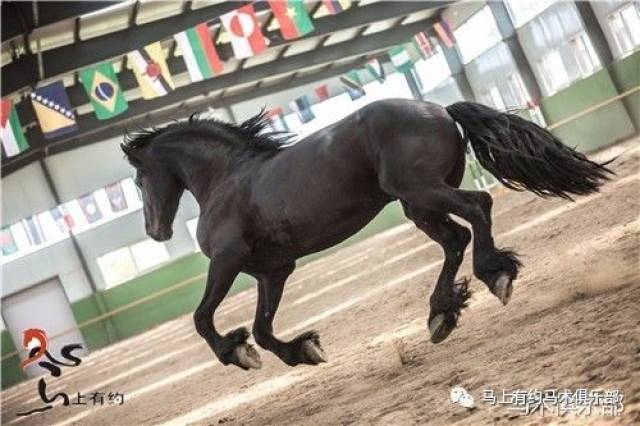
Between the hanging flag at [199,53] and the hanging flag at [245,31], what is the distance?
42cm

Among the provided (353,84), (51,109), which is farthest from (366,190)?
(353,84)

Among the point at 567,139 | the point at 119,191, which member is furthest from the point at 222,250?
the point at 119,191

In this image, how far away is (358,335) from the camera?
18.2 feet

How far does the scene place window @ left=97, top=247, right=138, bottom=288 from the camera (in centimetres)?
2027

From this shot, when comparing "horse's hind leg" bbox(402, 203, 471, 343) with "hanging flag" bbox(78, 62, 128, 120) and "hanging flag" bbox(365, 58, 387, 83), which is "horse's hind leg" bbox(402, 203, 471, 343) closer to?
"hanging flag" bbox(78, 62, 128, 120)

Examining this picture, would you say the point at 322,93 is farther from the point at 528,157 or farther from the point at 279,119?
the point at 528,157

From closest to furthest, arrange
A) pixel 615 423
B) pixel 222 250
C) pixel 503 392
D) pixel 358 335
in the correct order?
pixel 615 423 < pixel 503 392 < pixel 222 250 < pixel 358 335

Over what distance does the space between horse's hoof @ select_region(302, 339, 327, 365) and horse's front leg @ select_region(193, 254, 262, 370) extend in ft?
0.99

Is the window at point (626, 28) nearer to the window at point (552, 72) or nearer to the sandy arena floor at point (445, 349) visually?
the window at point (552, 72)

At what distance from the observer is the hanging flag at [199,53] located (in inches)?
480

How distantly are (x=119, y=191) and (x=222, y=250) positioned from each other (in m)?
16.6

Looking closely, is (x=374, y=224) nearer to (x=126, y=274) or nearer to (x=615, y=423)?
(x=126, y=274)

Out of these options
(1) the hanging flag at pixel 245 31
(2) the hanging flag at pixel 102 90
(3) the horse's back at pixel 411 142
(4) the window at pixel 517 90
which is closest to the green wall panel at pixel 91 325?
(2) the hanging flag at pixel 102 90

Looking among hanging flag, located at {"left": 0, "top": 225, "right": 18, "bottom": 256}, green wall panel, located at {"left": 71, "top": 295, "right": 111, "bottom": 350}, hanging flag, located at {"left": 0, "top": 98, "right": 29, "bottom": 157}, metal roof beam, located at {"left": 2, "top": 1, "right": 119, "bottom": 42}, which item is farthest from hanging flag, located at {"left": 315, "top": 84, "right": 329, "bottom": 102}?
hanging flag, located at {"left": 0, "top": 98, "right": 29, "bottom": 157}
